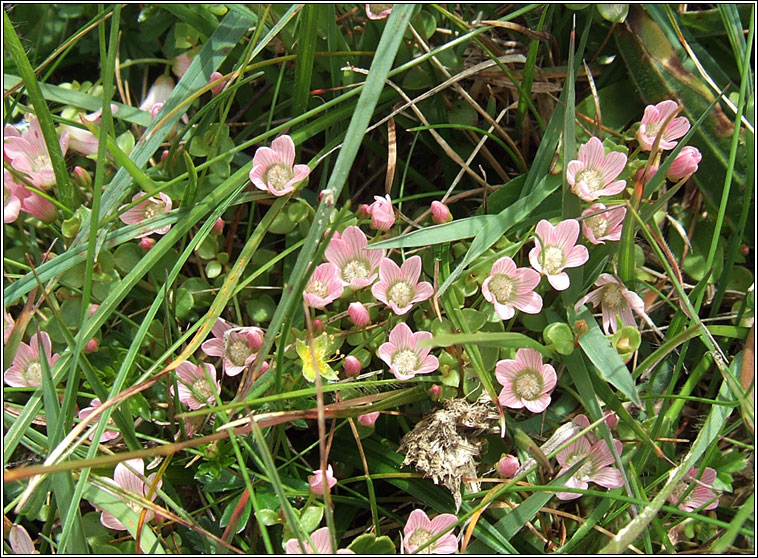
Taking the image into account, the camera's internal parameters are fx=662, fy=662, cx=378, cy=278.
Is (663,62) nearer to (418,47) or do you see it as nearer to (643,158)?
(643,158)

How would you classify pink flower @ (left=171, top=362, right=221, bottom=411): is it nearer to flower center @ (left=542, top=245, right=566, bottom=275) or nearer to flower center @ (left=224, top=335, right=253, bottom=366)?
flower center @ (left=224, top=335, right=253, bottom=366)

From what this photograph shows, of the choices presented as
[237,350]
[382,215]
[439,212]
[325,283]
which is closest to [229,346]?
[237,350]

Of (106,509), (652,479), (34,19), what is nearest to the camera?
(106,509)

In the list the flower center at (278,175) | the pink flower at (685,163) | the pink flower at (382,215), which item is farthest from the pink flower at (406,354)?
the pink flower at (685,163)

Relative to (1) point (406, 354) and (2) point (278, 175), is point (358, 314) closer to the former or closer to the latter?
(1) point (406, 354)

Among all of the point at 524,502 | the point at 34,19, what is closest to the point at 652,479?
the point at 524,502

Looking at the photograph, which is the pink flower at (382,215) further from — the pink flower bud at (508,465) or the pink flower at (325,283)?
the pink flower bud at (508,465)
